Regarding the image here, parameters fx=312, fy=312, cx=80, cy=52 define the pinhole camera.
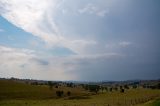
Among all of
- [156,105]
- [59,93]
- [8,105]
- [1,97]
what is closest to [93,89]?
[59,93]

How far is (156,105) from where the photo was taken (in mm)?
51656

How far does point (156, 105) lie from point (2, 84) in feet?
351

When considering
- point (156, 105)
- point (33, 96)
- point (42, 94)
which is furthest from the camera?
point (42, 94)

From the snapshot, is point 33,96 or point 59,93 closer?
point 33,96

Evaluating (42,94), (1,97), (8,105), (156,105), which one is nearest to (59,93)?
(42,94)

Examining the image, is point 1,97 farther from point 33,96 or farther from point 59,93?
point 59,93

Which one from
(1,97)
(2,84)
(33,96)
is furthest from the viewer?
(2,84)

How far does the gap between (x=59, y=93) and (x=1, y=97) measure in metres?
32.8

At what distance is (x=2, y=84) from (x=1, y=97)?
31.5 metres

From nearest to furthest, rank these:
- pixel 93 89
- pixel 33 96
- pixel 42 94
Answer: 1. pixel 33 96
2. pixel 42 94
3. pixel 93 89

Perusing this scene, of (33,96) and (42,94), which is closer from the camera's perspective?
(33,96)

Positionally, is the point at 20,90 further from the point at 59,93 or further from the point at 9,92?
the point at 59,93

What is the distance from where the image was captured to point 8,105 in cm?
8425

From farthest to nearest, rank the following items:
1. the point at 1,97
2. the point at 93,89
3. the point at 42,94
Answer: the point at 93,89 < the point at 42,94 < the point at 1,97
